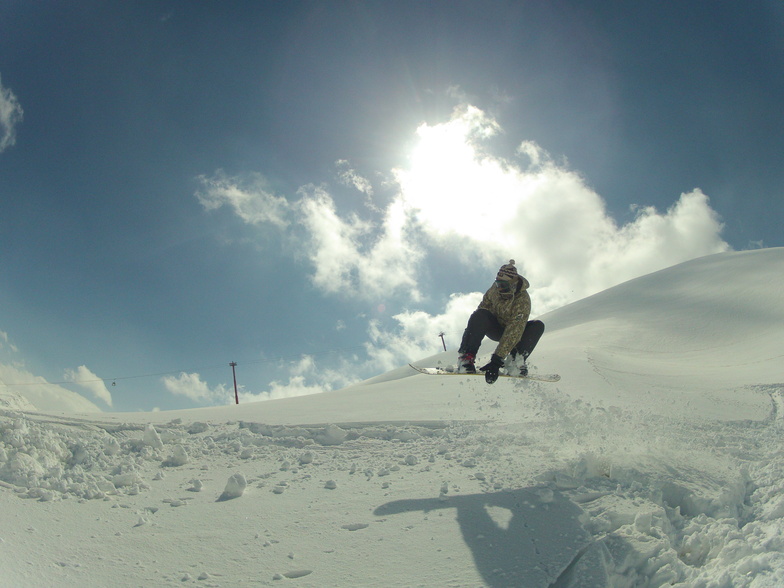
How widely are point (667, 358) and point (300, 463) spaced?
11820 mm

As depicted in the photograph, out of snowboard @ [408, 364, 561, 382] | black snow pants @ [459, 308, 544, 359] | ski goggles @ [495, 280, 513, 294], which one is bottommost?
snowboard @ [408, 364, 561, 382]

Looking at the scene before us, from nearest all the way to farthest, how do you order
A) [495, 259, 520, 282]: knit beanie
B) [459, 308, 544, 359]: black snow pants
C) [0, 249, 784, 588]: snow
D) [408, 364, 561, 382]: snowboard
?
[0, 249, 784, 588]: snow
[495, 259, 520, 282]: knit beanie
[408, 364, 561, 382]: snowboard
[459, 308, 544, 359]: black snow pants

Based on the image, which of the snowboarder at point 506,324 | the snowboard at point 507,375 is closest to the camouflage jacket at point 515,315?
the snowboarder at point 506,324

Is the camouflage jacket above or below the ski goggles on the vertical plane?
below

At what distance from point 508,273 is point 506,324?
75cm

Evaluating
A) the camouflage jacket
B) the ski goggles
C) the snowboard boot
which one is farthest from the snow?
the ski goggles

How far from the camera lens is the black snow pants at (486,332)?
20.9 feet

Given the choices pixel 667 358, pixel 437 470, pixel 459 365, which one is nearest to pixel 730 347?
pixel 667 358

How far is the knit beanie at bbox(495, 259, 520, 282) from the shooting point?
19.6 ft

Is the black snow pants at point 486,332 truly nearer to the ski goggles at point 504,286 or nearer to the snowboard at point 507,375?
the snowboard at point 507,375

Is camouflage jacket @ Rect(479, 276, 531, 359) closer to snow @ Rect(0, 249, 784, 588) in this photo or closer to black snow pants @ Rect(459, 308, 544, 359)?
black snow pants @ Rect(459, 308, 544, 359)

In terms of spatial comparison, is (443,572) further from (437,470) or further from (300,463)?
(300,463)

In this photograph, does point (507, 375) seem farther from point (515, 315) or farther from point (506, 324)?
point (515, 315)

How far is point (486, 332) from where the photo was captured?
6.45 m
